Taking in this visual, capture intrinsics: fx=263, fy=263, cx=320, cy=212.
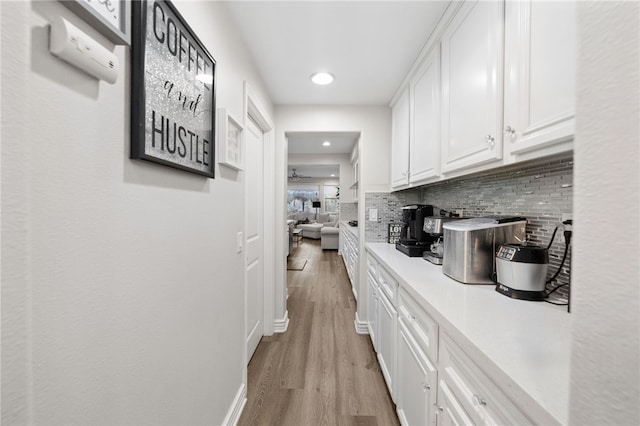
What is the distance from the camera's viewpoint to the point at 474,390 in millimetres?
772

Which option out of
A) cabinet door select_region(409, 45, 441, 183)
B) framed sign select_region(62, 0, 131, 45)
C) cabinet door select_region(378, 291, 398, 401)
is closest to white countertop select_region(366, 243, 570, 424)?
cabinet door select_region(378, 291, 398, 401)

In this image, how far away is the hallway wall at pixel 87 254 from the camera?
39cm

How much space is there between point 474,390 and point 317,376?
150 centimetres

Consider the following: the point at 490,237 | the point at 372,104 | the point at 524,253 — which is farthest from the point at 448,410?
the point at 372,104

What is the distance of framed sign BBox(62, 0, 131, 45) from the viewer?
1.71 feet

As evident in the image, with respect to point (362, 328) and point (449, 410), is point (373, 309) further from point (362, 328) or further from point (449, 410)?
point (449, 410)

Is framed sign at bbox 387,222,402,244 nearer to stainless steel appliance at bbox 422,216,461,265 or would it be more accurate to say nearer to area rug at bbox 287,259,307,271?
stainless steel appliance at bbox 422,216,461,265

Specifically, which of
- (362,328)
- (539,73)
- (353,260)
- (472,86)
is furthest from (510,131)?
(353,260)

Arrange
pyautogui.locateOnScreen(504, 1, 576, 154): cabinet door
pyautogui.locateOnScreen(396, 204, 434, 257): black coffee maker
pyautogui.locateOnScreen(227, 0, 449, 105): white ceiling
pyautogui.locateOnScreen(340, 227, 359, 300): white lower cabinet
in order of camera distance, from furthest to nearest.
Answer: pyautogui.locateOnScreen(340, 227, 359, 300): white lower cabinet
pyautogui.locateOnScreen(396, 204, 434, 257): black coffee maker
pyautogui.locateOnScreen(227, 0, 449, 105): white ceiling
pyautogui.locateOnScreen(504, 1, 576, 154): cabinet door

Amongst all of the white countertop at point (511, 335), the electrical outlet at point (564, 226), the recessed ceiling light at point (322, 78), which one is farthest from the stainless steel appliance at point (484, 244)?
the recessed ceiling light at point (322, 78)

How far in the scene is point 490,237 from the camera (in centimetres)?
128

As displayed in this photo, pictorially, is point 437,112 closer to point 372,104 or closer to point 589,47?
point 372,104

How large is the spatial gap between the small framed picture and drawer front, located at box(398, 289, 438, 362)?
46.2 inches

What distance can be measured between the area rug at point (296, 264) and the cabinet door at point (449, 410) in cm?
424
